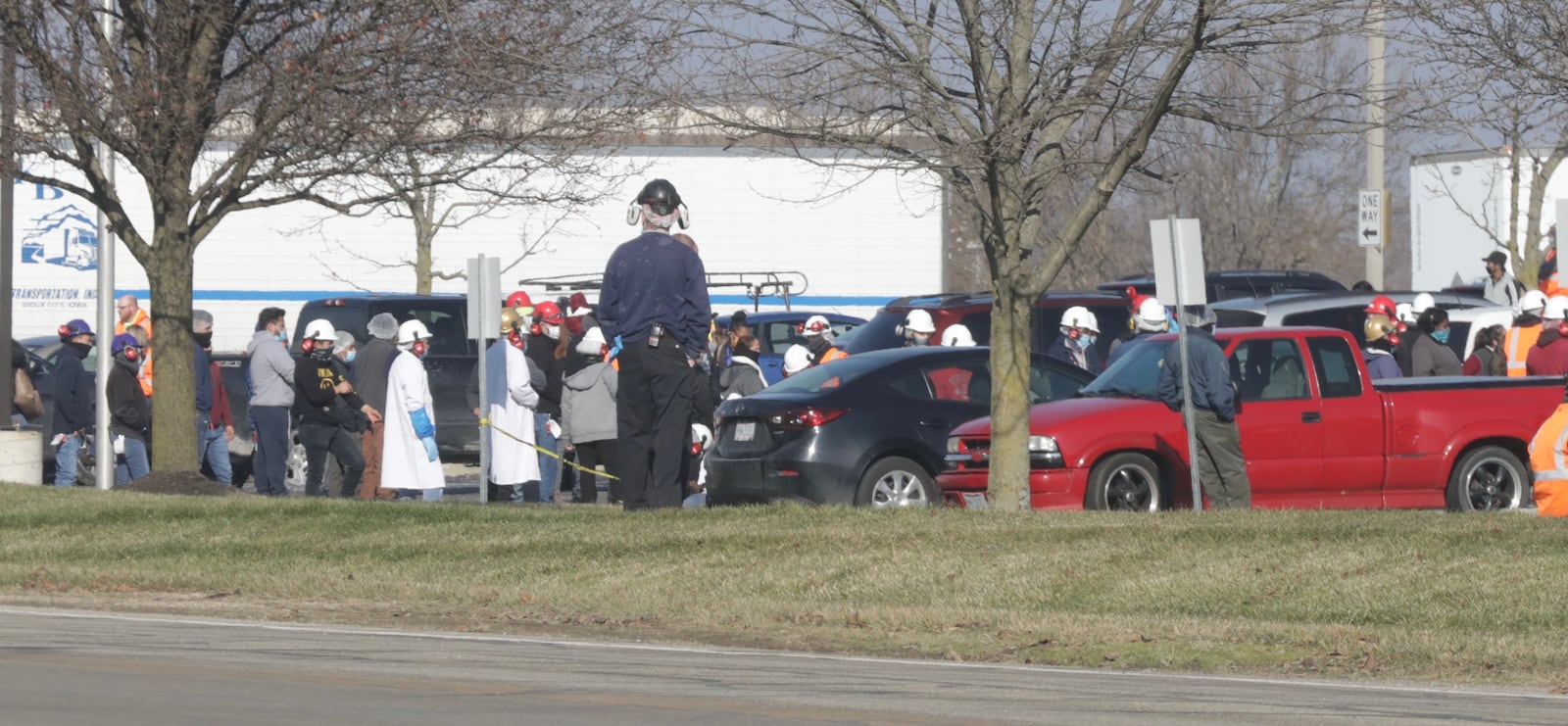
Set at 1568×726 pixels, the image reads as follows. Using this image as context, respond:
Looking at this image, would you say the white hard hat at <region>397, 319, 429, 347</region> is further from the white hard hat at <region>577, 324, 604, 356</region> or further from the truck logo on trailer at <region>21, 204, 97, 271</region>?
the truck logo on trailer at <region>21, 204, 97, 271</region>

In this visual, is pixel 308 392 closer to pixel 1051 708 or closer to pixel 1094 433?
pixel 1094 433

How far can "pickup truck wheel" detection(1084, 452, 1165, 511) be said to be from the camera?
16.0 metres

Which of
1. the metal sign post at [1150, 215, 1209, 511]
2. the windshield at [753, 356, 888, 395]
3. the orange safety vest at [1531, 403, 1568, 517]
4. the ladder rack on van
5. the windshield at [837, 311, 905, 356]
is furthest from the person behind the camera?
the ladder rack on van

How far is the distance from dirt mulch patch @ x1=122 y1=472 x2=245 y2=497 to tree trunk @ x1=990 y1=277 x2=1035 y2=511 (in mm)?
6626

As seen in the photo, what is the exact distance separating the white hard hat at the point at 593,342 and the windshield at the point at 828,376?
143 cm

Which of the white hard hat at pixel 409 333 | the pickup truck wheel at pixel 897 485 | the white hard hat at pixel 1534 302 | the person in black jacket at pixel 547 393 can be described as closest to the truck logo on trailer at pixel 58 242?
the person in black jacket at pixel 547 393

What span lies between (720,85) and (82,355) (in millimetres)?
9370

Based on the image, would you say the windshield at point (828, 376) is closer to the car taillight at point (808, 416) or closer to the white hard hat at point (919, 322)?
the car taillight at point (808, 416)

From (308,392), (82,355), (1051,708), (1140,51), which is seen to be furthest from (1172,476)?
(82,355)

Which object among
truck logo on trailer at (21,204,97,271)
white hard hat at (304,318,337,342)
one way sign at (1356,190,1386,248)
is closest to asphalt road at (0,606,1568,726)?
white hard hat at (304,318,337,342)

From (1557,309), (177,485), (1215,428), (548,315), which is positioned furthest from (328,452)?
(1557,309)

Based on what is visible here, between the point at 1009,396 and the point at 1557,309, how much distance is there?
20.2 ft

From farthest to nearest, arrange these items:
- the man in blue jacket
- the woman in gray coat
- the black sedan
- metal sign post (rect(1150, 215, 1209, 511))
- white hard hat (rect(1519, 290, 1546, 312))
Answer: the woman in gray coat
white hard hat (rect(1519, 290, 1546, 312))
the black sedan
metal sign post (rect(1150, 215, 1209, 511))
the man in blue jacket

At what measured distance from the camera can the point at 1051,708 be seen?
7891 millimetres
